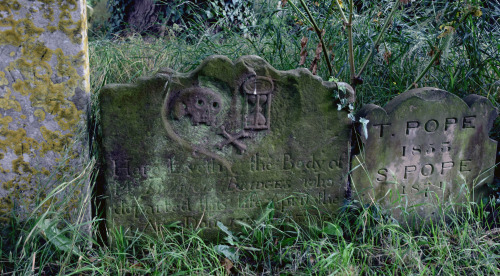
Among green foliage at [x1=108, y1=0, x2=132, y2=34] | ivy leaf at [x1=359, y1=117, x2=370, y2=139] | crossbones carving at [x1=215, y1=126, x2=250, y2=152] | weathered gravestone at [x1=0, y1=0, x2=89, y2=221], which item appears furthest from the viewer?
green foliage at [x1=108, y1=0, x2=132, y2=34]

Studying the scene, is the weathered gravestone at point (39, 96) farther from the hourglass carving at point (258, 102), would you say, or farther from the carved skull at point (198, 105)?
the hourglass carving at point (258, 102)

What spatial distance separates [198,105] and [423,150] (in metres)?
1.46

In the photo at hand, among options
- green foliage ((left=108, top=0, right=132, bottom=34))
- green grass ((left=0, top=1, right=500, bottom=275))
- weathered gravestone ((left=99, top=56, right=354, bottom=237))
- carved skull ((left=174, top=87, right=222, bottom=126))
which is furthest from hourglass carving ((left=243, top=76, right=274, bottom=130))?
green foliage ((left=108, top=0, right=132, bottom=34))

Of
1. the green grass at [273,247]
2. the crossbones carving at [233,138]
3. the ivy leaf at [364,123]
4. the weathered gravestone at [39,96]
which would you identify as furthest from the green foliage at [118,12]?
the ivy leaf at [364,123]

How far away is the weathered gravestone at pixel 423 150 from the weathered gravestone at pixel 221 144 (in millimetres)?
175

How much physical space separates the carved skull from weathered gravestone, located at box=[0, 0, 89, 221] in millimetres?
497

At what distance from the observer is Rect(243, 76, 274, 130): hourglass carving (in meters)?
2.41

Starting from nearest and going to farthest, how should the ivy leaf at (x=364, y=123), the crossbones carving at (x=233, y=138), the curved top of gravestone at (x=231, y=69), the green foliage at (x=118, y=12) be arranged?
the curved top of gravestone at (x=231, y=69)
the crossbones carving at (x=233, y=138)
the ivy leaf at (x=364, y=123)
the green foliage at (x=118, y=12)

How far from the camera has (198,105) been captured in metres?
2.40

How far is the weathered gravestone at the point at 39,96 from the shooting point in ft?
7.02

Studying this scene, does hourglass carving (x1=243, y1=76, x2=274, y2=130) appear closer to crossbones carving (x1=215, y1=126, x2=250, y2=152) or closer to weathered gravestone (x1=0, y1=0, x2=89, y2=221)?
crossbones carving (x1=215, y1=126, x2=250, y2=152)

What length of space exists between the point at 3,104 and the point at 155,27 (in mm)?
3908

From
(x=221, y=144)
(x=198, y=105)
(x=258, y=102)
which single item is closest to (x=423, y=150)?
(x=258, y=102)

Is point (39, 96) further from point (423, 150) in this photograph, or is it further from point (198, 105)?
point (423, 150)
